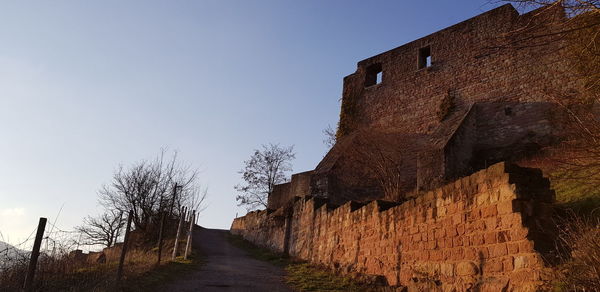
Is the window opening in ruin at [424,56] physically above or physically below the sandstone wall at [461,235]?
above

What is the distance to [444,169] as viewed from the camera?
13.9 meters

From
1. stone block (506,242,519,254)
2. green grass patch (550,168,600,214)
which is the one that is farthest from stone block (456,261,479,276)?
green grass patch (550,168,600,214)

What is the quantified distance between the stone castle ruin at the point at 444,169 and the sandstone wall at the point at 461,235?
0.02 meters

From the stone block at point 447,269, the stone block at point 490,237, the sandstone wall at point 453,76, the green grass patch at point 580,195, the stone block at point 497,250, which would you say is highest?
the sandstone wall at point 453,76

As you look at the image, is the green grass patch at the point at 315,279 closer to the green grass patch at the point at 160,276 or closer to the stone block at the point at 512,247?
the green grass patch at the point at 160,276

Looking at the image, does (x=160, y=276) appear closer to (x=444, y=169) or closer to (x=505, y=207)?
(x=505, y=207)

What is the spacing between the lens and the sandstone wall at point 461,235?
532cm

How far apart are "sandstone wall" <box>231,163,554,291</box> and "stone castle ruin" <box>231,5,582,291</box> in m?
0.02

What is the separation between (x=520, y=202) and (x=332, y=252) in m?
7.28

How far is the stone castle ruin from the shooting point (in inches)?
219

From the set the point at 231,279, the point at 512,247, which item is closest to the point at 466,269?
the point at 512,247

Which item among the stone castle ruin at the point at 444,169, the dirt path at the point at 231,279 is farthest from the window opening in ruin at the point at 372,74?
the dirt path at the point at 231,279

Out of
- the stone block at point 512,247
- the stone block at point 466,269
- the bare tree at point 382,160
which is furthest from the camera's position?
the bare tree at point 382,160

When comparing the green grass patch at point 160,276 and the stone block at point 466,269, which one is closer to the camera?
the stone block at point 466,269
